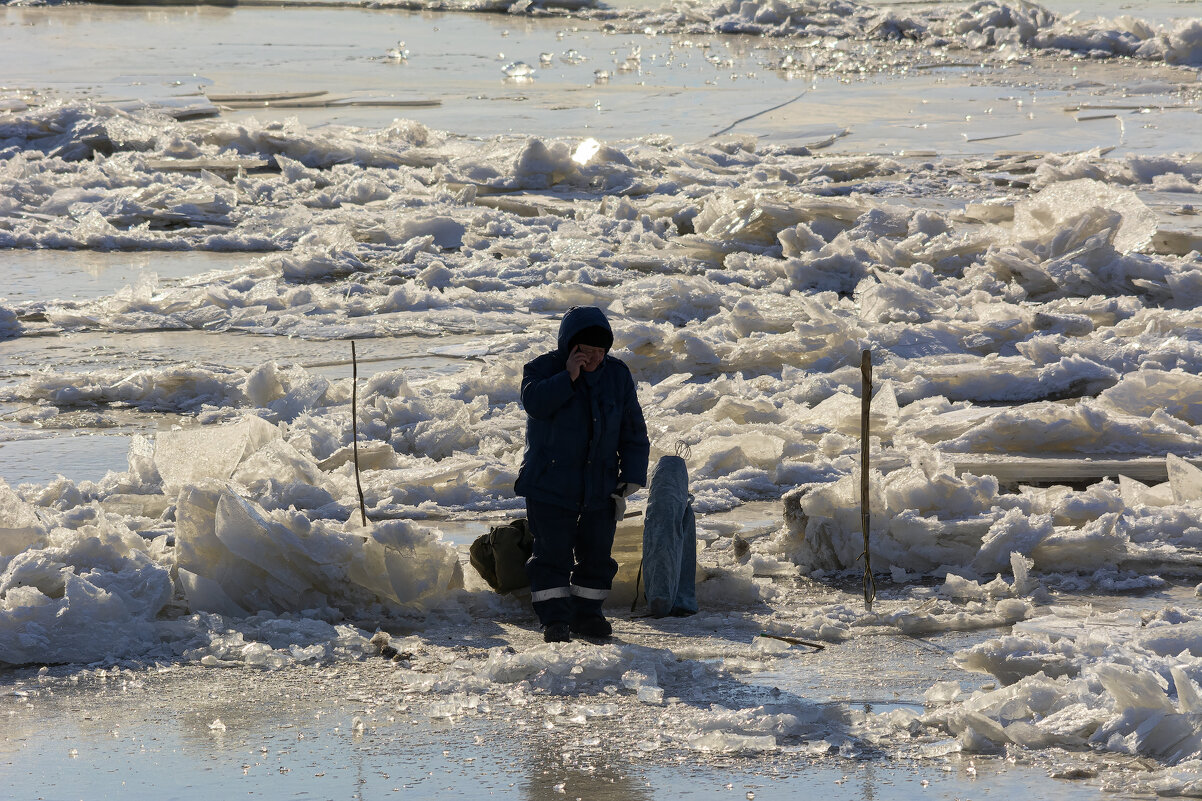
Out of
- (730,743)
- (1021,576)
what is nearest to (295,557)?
(730,743)

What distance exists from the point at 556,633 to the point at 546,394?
759 millimetres

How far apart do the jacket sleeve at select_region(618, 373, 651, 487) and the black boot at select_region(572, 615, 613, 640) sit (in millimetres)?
459

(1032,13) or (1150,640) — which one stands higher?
(1032,13)

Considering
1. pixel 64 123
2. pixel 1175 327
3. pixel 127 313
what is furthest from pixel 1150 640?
pixel 64 123

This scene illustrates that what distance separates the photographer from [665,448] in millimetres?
6352

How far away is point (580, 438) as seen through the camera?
446 centimetres

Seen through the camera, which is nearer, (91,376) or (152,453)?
(152,453)

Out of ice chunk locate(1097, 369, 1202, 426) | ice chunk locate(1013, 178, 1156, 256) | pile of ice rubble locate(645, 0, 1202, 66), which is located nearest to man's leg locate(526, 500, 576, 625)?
ice chunk locate(1097, 369, 1202, 426)

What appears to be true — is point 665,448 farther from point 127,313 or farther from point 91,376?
point 127,313

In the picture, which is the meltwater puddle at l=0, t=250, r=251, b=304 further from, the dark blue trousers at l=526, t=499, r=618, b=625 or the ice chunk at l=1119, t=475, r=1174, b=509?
the ice chunk at l=1119, t=475, r=1174, b=509

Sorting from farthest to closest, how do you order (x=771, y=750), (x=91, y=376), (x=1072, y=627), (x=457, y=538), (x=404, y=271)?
(x=404, y=271), (x=91, y=376), (x=457, y=538), (x=1072, y=627), (x=771, y=750)

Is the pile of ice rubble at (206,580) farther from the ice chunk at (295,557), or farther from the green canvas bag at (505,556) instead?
the green canvas bag at (505,556)

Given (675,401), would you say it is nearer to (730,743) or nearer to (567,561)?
(567,561)

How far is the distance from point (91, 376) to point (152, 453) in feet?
6.90
